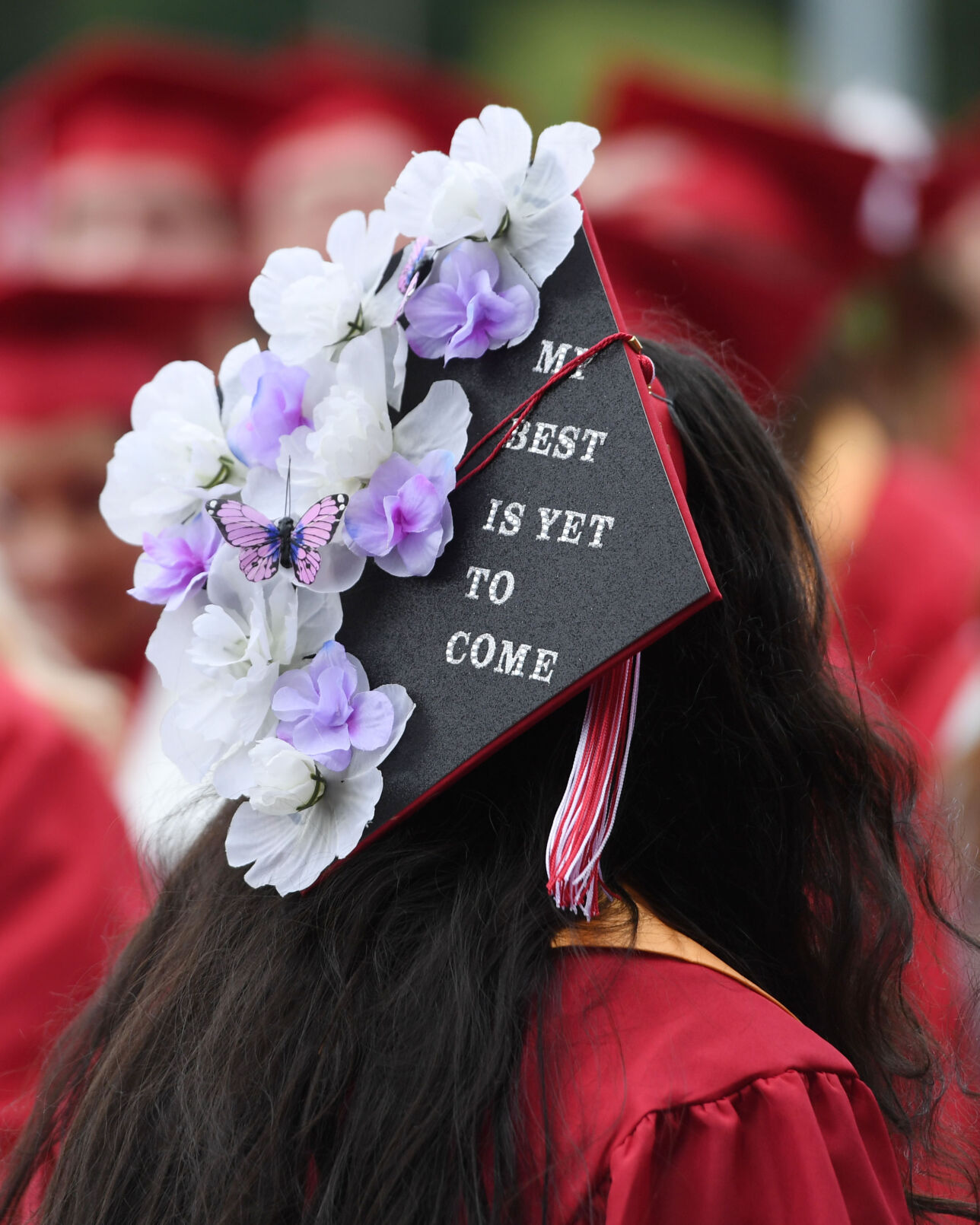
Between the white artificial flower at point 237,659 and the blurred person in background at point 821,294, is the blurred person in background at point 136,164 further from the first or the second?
the white artificial flower at point 237,659

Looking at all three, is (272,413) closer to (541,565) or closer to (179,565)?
(179,565)

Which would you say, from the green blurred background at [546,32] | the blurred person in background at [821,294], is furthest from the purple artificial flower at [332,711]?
the green blurred background at [546,32]

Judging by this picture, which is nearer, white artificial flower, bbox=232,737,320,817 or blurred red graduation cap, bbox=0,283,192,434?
white artificial flower, bbox=232,737,320,817

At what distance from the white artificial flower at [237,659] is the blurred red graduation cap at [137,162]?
3190mm

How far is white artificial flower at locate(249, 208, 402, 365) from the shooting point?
123 centimetres

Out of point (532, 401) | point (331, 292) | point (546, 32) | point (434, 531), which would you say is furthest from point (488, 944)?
point (546, 32)

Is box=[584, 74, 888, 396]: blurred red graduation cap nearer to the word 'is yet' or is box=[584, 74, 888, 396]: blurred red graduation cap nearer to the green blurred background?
the word 'is yet'

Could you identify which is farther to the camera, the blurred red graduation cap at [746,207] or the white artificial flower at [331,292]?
the blurred red graduation cap at [746,207]

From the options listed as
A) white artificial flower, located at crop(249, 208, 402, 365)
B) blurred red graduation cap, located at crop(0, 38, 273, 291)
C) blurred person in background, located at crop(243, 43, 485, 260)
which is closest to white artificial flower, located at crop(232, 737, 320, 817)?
white artificial flower, located at crop(249, 208, 402, 365)

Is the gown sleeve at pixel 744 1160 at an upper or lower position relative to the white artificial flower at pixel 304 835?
lower

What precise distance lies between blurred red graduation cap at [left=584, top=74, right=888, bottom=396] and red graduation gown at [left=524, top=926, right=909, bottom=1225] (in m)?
2.64

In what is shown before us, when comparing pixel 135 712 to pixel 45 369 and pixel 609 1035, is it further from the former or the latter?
pixel 609 1035

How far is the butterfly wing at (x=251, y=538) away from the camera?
1.20 meters

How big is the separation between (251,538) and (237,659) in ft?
0.34
